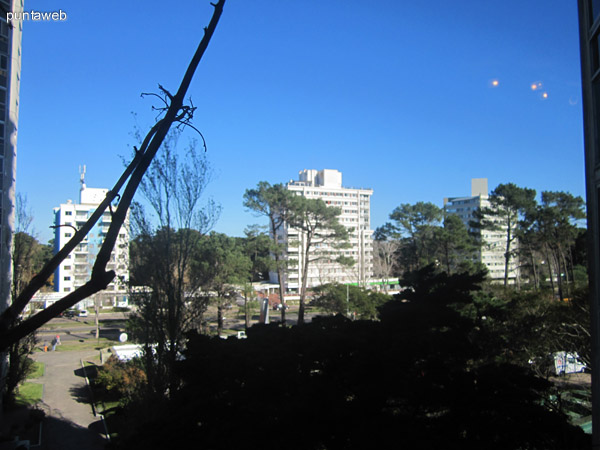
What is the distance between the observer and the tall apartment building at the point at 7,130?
1069 centimetres

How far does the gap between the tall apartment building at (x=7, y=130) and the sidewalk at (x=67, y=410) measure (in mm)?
3598

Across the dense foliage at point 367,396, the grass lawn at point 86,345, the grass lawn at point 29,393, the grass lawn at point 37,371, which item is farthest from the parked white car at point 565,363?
the grass lawn at point 86,345

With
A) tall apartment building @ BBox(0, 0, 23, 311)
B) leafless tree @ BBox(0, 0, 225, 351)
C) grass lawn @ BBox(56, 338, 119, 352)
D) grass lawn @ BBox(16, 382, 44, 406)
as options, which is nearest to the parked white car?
leafless tree @ BBox(0, 0, 225, 351)

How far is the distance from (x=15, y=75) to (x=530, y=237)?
26.7 meters

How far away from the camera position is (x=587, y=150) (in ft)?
12.3

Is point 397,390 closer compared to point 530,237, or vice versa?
point 397,390

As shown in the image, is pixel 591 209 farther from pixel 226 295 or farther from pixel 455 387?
pixel 226 295

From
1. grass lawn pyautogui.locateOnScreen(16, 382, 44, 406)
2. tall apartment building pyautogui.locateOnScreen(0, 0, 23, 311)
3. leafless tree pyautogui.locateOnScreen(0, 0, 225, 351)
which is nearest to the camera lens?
leafless tree pyautogui.locateOnScreen(0, 0, 225, 351)

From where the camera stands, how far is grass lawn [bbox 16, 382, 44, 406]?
13131 millimetres

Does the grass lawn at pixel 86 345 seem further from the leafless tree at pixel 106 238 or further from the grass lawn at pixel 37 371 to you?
the leafless tree at pixel 106 238

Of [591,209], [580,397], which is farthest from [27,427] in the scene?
[580,397]

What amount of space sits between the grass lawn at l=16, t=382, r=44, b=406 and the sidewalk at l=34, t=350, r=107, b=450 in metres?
0.20

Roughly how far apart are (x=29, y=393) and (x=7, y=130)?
908cm

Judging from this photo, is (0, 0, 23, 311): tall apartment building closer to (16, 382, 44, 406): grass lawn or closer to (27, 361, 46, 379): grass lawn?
(16, 382, 44, 406): grass lawn
